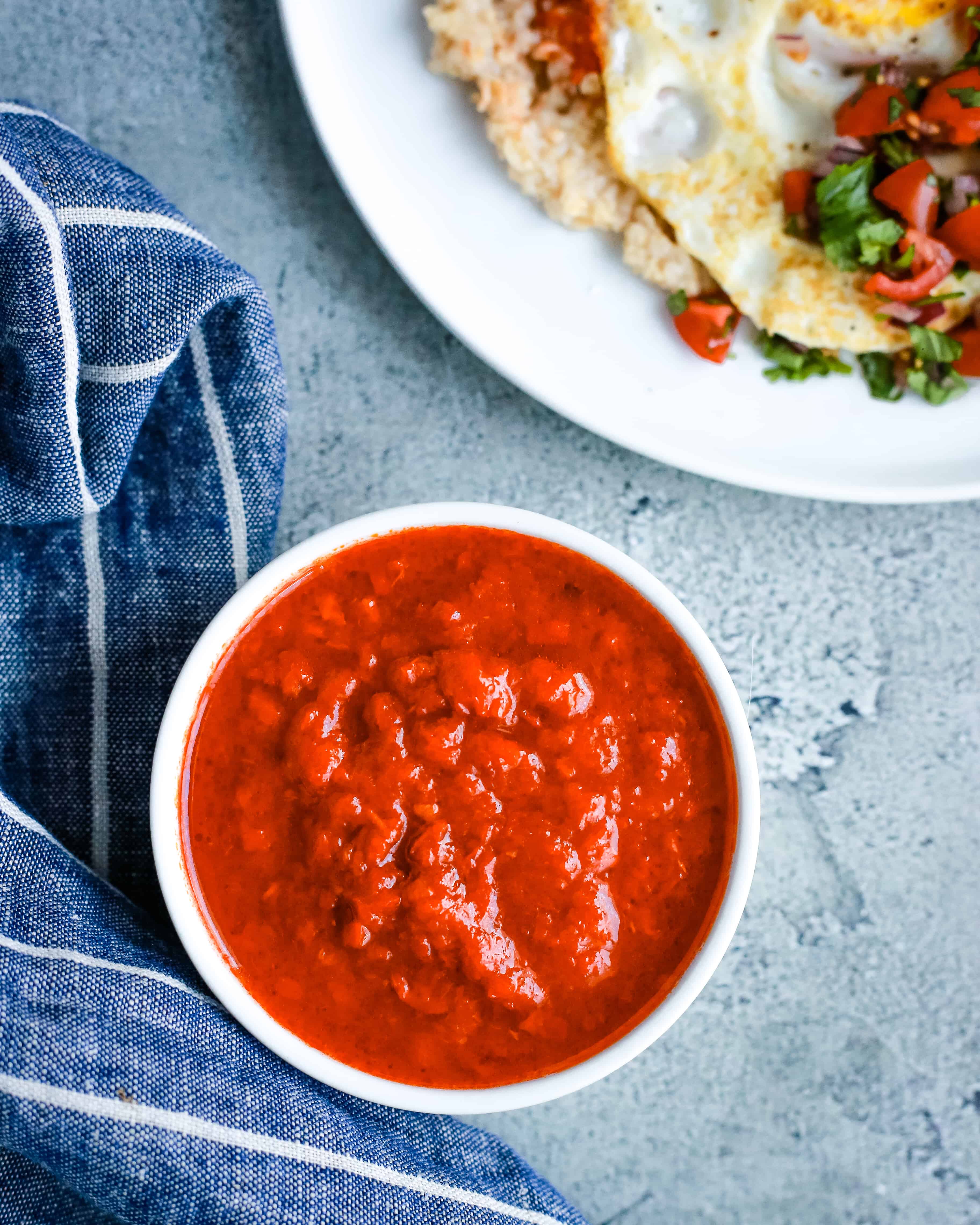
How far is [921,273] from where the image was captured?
2.60m

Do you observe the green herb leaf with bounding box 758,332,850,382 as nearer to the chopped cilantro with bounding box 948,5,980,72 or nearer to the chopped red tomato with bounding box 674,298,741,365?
the chopped red tomato with bounding box 674,298,741,365

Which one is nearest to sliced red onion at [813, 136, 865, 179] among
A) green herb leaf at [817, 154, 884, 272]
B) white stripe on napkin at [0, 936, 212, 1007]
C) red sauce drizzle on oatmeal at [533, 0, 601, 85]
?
green herb leaf at [817, 154, 884, 272]

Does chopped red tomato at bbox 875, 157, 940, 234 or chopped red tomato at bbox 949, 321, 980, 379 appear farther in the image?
chopped red tomato at bbox 949, 321, 980, 379

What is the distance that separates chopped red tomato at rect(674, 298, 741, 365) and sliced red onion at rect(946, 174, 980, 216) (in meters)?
0.53

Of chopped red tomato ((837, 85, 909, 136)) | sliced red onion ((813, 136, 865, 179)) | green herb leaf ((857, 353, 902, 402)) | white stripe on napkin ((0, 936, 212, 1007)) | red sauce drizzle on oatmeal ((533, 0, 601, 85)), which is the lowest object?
white stripe on napkin ((0, 936, 212, 1007))

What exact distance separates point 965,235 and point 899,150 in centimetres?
24

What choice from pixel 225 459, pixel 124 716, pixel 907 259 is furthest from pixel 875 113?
pixel 124 716

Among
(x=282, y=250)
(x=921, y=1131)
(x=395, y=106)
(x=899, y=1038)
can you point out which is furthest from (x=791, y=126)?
(x=921, y=1131)

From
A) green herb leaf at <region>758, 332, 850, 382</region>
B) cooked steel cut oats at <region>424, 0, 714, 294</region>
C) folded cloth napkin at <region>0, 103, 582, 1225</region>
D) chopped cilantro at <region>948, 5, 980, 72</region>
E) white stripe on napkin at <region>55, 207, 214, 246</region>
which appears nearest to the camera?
folded cloth napkin at <region>0, 103, 582, 1225</region>

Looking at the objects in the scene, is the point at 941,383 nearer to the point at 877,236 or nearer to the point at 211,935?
the point at 877,236

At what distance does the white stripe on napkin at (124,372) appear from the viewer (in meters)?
2.40

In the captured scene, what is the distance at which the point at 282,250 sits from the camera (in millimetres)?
2777

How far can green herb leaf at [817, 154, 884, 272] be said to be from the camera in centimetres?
256

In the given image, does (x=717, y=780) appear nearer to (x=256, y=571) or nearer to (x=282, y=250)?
(x=256, y=571)
